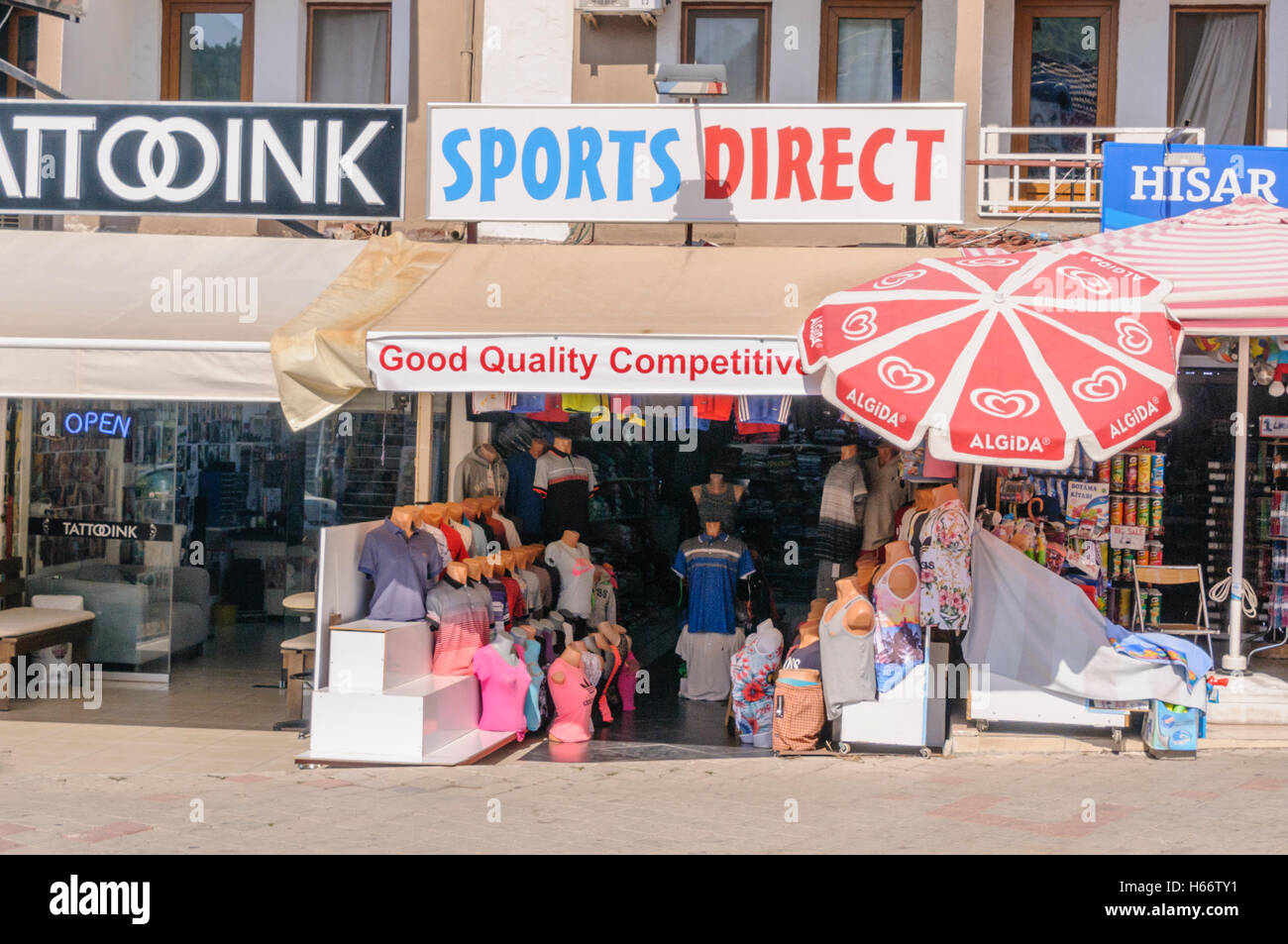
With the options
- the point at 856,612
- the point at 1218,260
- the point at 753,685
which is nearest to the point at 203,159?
the point at 753,685

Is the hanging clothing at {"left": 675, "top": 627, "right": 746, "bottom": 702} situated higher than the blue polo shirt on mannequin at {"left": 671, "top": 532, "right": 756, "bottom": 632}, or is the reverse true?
the blue polo shirt on mannequin at {"left": 671, "top": 532, "right": 756, "bottom": 632}

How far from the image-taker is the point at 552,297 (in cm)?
923

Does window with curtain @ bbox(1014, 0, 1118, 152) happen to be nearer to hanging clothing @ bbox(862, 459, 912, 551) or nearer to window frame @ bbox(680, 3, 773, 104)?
window frame @ bbox(680, 3, 773, 104)

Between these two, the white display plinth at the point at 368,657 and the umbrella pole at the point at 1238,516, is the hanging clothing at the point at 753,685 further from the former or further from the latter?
the umbrella pole at the point at 1238,516

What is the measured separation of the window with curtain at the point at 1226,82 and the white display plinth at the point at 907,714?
697 cm

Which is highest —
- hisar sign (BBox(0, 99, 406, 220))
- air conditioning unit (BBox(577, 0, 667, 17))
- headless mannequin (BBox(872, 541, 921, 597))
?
air conditioning unit (BBox(577, 0, 667, 17))

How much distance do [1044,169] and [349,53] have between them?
6.93m

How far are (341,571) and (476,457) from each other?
213 cm

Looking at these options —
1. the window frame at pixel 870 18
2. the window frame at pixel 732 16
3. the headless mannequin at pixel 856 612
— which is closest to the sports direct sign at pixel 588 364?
the headless mannequin at pixel 856 612

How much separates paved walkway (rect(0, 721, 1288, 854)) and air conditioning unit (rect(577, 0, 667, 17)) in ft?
23.1

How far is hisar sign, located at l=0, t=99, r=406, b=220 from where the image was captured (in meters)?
10.4

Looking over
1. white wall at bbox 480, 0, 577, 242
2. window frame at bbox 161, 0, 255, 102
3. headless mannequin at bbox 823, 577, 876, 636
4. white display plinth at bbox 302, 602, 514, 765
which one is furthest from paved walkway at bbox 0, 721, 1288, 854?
window frame at bbox 161, 0, 255, 102

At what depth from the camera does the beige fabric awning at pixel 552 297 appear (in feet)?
28.1

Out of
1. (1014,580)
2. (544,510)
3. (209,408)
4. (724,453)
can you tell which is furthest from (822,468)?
(209,408)
